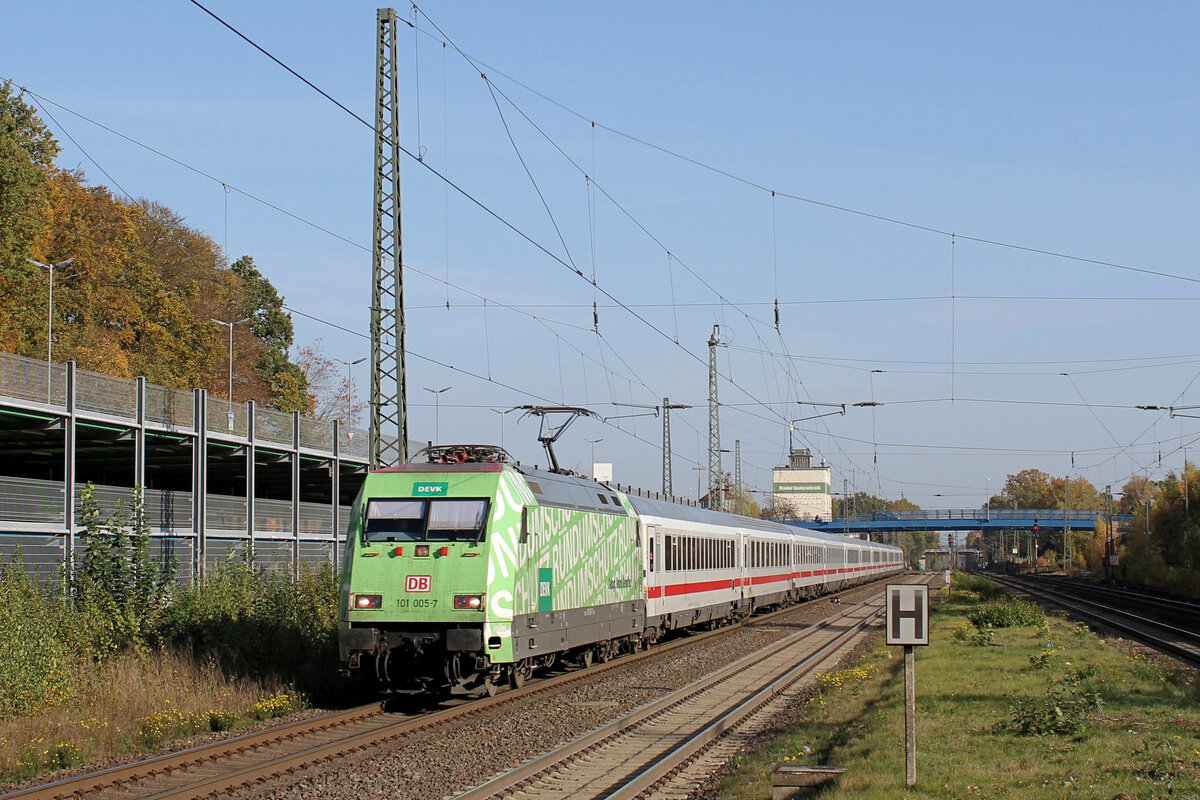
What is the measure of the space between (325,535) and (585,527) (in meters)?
18.3

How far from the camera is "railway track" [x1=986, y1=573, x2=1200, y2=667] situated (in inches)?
1214

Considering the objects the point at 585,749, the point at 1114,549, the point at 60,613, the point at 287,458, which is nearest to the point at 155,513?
the point at 287,458

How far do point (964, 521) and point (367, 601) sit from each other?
11779 centimetres

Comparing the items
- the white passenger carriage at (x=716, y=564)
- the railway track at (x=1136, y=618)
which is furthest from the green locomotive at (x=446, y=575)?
the railway track at (x=1136, y=618)

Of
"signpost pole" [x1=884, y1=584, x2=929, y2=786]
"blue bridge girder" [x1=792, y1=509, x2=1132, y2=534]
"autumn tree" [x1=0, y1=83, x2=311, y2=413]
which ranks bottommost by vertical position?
"blue bridge girder" [x1=792, y1=509, x2=1132, y2=534]

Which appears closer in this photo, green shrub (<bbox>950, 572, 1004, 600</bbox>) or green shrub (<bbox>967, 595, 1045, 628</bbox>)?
green shrub (<bbox>967, 595, 1045, 628</bbox>)

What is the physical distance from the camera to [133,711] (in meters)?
15.8

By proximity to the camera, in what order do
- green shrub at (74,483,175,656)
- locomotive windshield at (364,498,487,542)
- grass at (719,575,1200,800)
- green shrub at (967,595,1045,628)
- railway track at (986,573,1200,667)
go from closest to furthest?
grass at (719,575,1200,800) → locomotive windshield at (364,498,487,542) → green shrub at (74,483,175,656) → railway track at (986,573,1200,667) → green shrub at (967,595,1045,628)

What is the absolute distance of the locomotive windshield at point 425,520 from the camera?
17.6 meters

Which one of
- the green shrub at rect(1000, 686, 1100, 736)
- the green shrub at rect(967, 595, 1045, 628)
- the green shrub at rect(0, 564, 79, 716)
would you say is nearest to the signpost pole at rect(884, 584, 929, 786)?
the green shrub at rect(1000, 686, 1100, 736)

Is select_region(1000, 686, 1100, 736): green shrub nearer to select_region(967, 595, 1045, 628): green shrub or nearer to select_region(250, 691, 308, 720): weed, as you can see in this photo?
select_region(250, 691, 308, 720): weed

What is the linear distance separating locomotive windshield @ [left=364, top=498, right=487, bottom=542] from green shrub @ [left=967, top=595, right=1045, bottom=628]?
58.9 feet

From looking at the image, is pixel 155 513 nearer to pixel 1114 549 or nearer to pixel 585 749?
pixel 585 749

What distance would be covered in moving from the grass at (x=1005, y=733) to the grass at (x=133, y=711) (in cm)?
705
